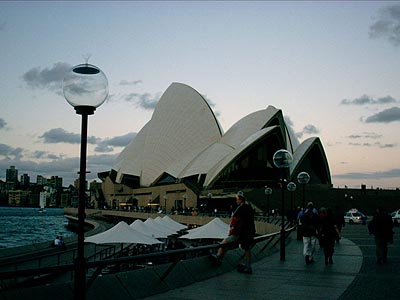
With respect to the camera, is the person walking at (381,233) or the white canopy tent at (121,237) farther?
the white canopy tent at (121,237)

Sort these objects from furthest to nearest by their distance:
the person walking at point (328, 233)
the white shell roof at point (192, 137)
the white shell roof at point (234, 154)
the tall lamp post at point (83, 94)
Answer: the white shell roof at point (192, 137) < the white shell roof at point (234, 154) < the person walking at point (328, 233) < the tall lamp post at point (83, 94)

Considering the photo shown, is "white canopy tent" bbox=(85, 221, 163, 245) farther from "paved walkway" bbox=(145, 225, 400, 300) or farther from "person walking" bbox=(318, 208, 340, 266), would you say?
"person walking" bbox=(318, 208, 340, 266)

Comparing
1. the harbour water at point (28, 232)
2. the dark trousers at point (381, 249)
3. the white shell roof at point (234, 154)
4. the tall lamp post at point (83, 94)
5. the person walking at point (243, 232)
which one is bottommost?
the harbour water at point (28, 232)

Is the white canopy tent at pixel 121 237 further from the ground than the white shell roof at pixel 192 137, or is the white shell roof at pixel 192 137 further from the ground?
the white shell roof at pixel 192 137

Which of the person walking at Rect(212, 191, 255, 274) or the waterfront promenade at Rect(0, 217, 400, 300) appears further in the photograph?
the person walking at Rect(212, 191, 255, 274)

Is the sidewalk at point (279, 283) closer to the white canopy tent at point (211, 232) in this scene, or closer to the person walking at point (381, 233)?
the person walking at point (381, 233)

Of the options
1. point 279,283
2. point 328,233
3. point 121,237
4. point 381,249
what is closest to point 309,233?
point 328,233

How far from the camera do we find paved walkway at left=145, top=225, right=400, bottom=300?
616cm

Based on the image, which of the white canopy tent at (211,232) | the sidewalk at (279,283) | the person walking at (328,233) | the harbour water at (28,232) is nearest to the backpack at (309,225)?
the person walking at (328,233)

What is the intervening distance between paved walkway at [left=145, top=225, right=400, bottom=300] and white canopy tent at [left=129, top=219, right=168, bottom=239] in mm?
11044

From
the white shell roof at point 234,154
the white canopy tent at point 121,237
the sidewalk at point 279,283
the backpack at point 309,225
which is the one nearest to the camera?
the sidewalk at point 279,283

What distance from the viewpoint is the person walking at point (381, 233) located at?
1025 cm

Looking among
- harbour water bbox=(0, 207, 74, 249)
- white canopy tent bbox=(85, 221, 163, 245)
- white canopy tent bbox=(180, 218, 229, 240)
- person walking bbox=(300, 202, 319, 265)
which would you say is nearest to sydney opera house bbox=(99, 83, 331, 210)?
harbour water bbox=(0, 207, 74, 249)

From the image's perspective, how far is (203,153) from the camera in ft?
197
